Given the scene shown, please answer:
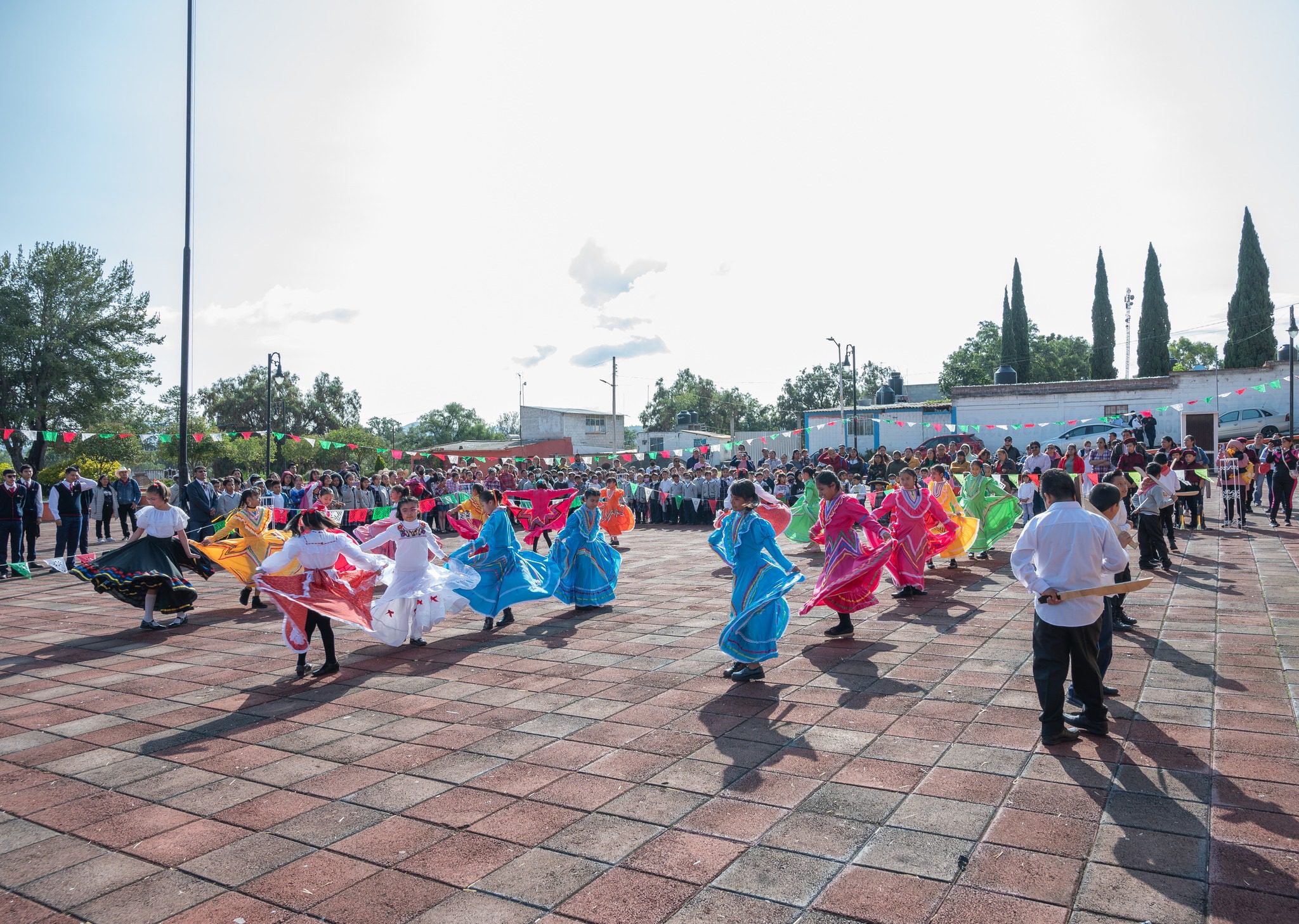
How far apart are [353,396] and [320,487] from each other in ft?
206

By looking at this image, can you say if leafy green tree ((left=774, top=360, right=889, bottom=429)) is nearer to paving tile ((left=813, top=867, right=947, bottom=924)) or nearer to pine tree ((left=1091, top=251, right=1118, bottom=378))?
pine tree ((left=1091, top=251, right=1118, bottom=378))

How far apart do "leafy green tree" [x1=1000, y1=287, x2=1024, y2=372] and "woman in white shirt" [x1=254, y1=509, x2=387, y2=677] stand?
5177 cm

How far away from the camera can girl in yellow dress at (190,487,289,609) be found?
10.3 meters

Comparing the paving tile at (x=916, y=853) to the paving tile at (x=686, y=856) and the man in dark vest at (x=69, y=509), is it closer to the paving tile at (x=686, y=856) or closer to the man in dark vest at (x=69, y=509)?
the paving tile at (x=686, y=856)

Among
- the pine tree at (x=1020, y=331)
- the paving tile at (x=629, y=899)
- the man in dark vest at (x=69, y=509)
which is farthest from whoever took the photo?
the pine tree at (x=1020, y=331)

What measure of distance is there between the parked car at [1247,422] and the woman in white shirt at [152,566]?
33.5 m

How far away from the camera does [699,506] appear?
71.3ft

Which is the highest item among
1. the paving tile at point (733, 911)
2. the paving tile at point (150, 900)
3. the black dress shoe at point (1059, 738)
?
the black dress shoe at point (1059, 738)

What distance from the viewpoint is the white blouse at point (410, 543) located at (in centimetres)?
812

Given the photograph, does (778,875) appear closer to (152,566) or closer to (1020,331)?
(152,566)

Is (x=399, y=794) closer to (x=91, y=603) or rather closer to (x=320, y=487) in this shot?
(x=91, y=603)

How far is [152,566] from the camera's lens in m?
9.28

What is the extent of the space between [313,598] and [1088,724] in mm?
5887

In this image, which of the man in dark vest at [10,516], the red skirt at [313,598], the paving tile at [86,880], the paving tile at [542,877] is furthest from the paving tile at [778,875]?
the man in dark vest at [10,516]
